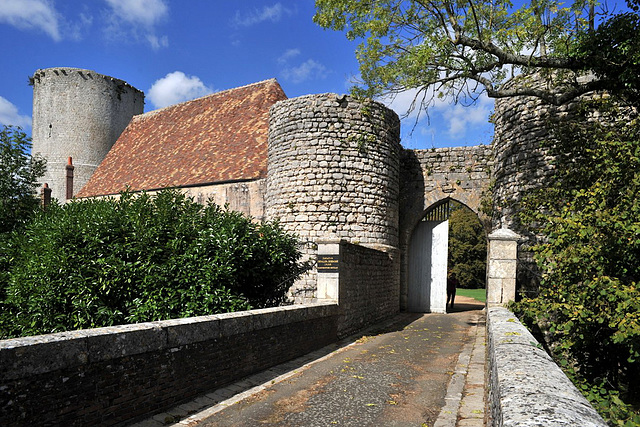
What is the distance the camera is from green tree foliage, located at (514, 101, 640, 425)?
18.3ft

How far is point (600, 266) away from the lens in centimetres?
610

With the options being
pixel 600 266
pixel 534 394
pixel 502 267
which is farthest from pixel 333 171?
pixel 534 394

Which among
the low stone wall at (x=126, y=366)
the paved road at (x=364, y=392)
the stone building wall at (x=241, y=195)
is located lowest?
the paved road at (x=364, y=392)

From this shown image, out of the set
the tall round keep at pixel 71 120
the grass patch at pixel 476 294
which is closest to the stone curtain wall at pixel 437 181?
the grass patch at pixel 476 294

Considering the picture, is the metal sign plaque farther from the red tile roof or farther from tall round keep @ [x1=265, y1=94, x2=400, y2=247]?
the red tile roof

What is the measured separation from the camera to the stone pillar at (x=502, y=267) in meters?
7.58

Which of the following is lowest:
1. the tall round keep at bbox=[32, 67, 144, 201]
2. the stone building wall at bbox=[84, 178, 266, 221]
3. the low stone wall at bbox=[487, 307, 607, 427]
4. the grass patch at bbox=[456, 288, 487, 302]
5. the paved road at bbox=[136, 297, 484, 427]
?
the grass patch at bbox=[456, 288, 487, 302]

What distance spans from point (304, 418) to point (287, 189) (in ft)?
27.2

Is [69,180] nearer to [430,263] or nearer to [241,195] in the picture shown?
[241,195]

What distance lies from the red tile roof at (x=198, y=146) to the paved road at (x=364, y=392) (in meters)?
8.59

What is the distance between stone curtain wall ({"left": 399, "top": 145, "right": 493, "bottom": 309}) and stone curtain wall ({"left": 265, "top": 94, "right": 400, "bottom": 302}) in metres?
2.23

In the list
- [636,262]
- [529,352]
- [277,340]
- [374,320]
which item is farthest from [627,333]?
[374,320]

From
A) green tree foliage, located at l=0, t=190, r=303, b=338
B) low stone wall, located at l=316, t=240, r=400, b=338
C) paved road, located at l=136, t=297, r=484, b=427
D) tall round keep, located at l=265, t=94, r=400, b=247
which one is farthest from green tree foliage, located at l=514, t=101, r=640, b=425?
green tree foliage, located at l=0, t=190, r=303, b=338

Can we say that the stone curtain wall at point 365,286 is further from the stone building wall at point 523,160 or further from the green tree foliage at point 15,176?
the green tree foliage at point 15,176
